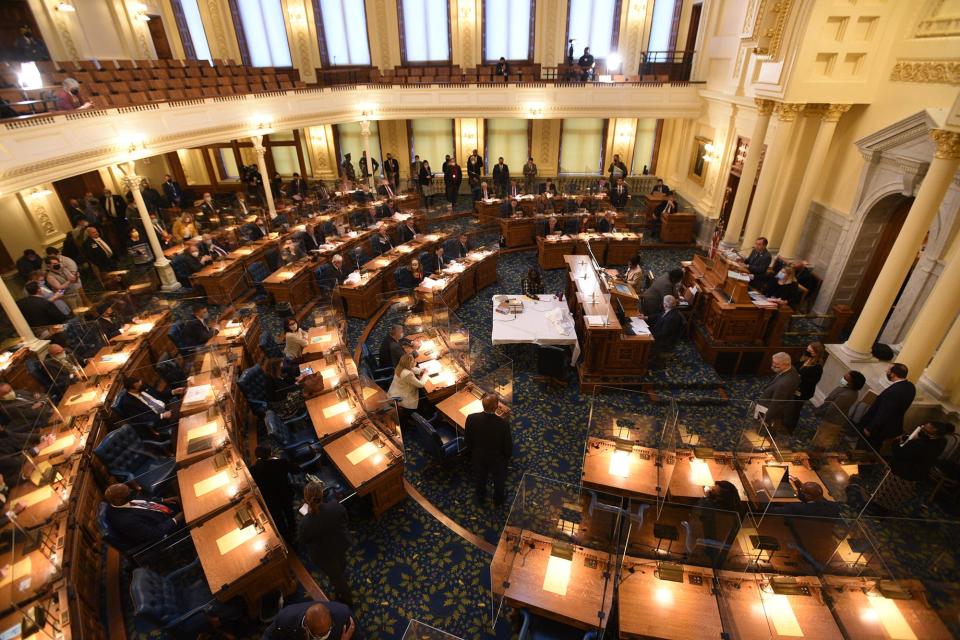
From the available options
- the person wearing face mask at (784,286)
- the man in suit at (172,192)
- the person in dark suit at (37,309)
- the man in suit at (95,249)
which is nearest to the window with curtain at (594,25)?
the person wearing face mask at (784,286)

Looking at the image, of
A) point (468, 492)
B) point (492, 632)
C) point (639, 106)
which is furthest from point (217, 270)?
point (639, 106)

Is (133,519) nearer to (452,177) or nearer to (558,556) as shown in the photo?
(558,556)

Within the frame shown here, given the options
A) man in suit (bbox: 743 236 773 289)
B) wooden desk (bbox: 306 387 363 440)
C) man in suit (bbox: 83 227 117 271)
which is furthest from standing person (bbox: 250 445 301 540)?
man in suit (bbox: 83 227 117 271)

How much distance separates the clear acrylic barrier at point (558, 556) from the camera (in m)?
4.27

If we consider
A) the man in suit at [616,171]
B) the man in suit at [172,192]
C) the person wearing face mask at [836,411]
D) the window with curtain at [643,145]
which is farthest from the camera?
the window with curtain at [643,145]

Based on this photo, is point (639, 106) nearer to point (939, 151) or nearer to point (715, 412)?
point (939, 151)

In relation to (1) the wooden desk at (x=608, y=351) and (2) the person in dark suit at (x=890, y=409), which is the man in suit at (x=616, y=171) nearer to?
(1) the wooden desk at (x=608, y=351)

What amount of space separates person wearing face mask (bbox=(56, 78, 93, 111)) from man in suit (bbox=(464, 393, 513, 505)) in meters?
10.8

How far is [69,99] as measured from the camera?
9820mm

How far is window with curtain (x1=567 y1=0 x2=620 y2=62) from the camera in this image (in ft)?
59.9

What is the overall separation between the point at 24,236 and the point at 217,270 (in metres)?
7.18

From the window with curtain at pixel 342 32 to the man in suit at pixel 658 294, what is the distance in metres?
16.6

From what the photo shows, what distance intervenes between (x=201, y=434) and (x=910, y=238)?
413 inches

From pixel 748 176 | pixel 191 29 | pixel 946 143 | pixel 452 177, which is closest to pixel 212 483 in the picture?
pixel 946 143
